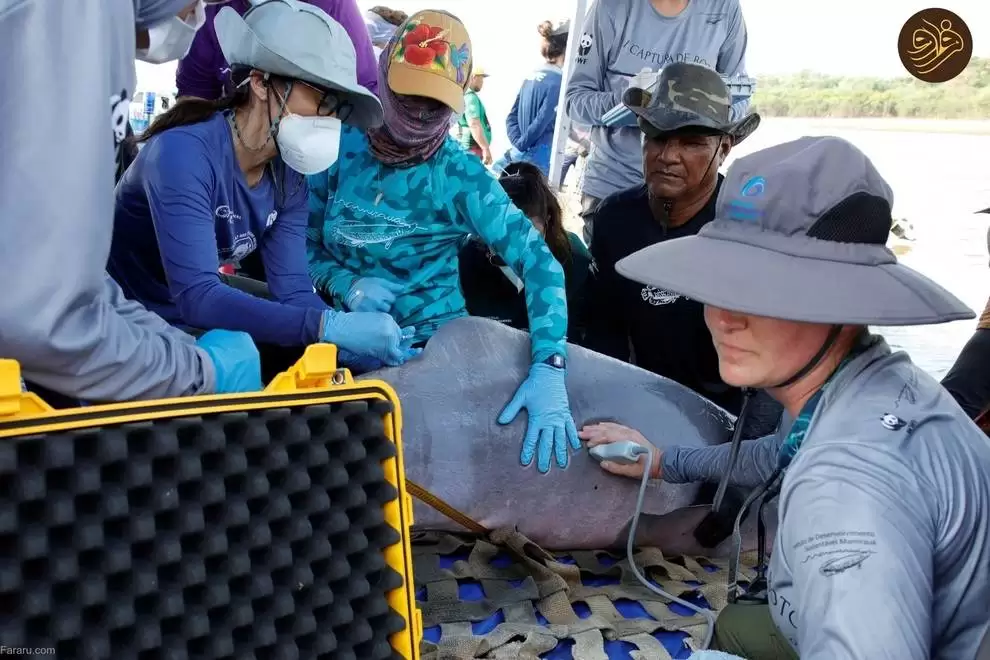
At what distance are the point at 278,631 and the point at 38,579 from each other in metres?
0.21

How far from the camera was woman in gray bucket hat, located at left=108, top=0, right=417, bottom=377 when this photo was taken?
158cm

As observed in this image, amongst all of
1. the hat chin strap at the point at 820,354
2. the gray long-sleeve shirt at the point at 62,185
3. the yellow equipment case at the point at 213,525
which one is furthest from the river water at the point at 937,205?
the gray long-sleeve shirt at the point at 62,185

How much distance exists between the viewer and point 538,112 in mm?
4754

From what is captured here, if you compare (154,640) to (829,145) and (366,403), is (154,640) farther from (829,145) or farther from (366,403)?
(829,145)

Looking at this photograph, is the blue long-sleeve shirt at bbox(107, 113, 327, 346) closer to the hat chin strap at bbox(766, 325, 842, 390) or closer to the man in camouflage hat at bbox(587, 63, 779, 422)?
the man in camouflage hat at bbox(587, 63, 779, 422)

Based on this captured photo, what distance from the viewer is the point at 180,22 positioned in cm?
119

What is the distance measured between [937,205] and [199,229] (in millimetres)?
5915

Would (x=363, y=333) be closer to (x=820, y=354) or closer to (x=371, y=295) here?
(x=371, y=295)

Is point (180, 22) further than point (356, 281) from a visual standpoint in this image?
No

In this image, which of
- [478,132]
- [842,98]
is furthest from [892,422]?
[842,98]

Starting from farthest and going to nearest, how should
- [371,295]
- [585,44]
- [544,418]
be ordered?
[585,44]
[371,295]
[544,418]

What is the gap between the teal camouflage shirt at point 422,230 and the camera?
1.89 m

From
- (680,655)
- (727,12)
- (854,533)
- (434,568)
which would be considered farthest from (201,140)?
(727,12)

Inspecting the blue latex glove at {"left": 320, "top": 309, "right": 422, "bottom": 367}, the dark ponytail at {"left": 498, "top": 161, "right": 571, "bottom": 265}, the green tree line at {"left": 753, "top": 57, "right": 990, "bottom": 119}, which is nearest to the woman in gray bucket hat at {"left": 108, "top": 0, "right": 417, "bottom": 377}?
the blue latex glove at {"left": 320, "top": 309, "right": 422, "bottom": 367}
